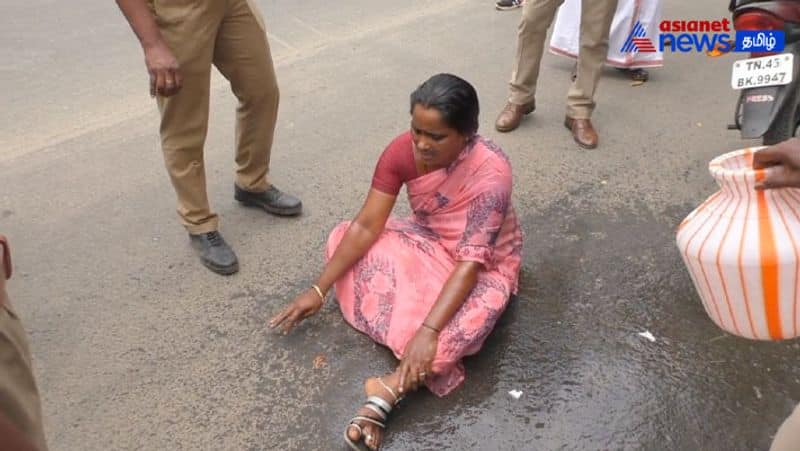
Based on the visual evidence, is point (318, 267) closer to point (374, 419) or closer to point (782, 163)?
point (374, 419)

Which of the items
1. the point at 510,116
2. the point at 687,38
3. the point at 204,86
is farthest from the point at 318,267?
the point at 687,38

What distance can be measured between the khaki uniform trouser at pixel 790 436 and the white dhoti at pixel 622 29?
11.0ft

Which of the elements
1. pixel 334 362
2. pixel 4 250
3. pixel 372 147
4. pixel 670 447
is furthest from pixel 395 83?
pixel 4 250

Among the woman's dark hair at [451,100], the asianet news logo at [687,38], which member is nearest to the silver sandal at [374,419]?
the woman's dark hair at [451,100]

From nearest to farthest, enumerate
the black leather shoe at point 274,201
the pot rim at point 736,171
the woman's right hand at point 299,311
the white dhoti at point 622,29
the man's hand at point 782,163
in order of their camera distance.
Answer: the man's hand at point 782,163
the pot rim at point 736,171
the woman's right hand at point 299,311
the black leather shoe at point 274,201
the white dhoti at point 622,29

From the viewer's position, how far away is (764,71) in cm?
282

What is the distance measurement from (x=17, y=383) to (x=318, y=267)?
5.73ft

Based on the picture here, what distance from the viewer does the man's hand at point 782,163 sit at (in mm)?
1542

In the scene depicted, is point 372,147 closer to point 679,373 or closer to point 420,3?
point 679,373

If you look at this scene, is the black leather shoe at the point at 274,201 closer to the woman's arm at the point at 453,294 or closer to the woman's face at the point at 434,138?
the woman's face at the point at 434,138

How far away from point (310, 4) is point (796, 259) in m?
4.90

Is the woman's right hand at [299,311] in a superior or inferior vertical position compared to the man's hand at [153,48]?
inferior

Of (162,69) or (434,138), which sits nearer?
(434,138)

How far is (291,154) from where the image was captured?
3.76 m
